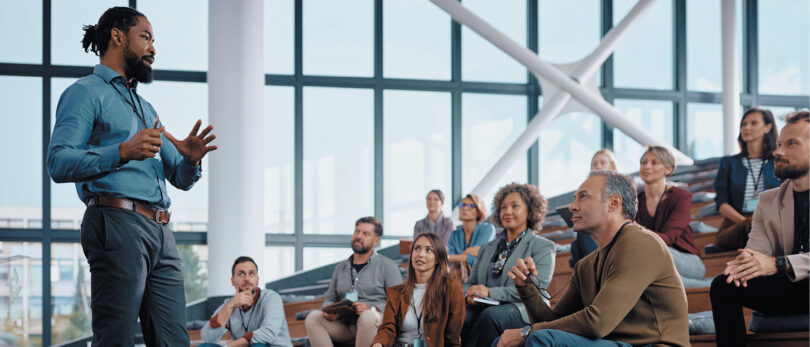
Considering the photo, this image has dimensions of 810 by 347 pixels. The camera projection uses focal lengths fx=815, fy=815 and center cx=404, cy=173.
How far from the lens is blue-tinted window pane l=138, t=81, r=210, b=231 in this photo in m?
8.32

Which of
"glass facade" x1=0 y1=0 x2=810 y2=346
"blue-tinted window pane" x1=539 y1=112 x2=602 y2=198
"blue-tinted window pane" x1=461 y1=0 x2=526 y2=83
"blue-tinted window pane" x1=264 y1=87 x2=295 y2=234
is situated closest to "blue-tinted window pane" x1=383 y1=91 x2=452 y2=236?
"glass facade" x1=0 y1=0 x2=810 y2=346

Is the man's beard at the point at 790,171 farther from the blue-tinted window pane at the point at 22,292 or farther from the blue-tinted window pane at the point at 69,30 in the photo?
the blue-tinted window pane at the point at 22,292

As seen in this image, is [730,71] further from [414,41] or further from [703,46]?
[414,41]

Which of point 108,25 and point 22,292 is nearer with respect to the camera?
point 108,25

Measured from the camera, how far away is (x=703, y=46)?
32.4ft

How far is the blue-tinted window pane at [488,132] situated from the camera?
9.12m

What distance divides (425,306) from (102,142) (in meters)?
2.14

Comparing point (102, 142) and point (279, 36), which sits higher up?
point (279, 36)

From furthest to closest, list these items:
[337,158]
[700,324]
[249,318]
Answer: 1. [337,158]
2. [249,318]
3. [700,324]

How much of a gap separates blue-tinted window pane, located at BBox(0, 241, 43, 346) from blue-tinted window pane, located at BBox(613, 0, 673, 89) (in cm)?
667

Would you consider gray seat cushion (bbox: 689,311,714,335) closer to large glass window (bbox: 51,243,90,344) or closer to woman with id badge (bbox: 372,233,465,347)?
woman with id badge (bbox: 372,233,465,347)

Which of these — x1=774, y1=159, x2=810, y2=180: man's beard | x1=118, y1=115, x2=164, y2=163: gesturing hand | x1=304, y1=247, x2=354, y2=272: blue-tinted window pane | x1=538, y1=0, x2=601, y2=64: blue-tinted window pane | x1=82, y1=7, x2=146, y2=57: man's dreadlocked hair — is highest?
x1=538, y1=0, x2=601, y2=64: blue-tinted window pane

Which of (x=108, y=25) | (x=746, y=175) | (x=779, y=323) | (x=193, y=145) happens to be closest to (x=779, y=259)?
(x=779, y=323)

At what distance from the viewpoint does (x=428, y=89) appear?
29.6 feet
